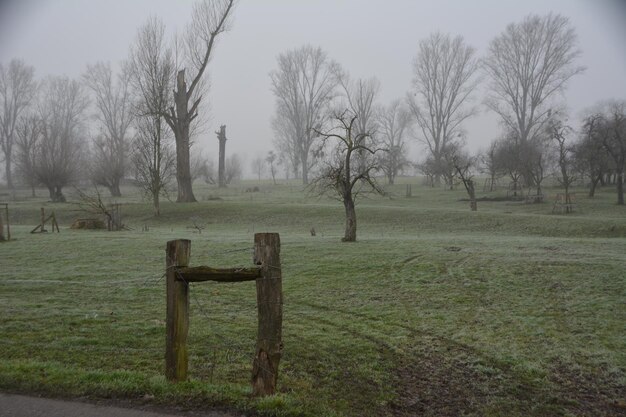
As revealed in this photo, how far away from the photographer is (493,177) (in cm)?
5197

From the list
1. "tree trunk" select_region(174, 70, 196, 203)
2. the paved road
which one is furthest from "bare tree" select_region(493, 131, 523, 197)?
the paved road

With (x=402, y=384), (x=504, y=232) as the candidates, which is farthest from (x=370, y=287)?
(x=504, y=232)

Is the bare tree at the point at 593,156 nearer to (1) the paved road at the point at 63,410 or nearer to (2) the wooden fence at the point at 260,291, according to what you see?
(2) the wooden fence at the point at 260,291

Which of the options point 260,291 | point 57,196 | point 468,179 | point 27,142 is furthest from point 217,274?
point 27,142

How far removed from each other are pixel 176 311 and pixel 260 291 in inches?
36.0

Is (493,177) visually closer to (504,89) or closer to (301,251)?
(504,89)

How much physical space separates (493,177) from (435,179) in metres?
14.3

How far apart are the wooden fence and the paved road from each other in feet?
1.96

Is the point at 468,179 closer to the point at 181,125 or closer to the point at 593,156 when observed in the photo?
the point at 593,156

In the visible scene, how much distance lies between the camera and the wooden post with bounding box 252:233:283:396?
4785 mm

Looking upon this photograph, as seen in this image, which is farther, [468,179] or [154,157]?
[468,179]

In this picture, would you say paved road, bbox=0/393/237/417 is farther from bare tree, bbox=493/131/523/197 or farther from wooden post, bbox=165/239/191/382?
bare tree, bbox=493/131/523/197

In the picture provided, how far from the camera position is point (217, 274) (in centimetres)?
481

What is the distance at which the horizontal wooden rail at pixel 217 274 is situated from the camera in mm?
4777
